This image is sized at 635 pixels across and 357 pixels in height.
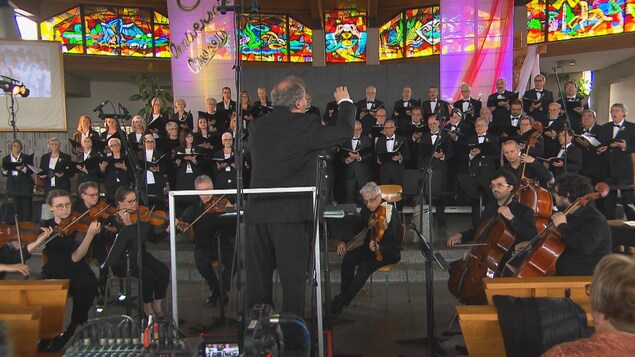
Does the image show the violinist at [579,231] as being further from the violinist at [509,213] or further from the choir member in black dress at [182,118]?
the choir member in black dress at [182,118]

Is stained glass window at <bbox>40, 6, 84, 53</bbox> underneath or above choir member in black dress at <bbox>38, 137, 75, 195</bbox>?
above

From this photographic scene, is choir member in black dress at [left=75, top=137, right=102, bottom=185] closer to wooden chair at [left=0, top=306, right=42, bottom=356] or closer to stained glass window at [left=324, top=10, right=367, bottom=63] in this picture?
wooden chair at [left=0, top=306, right=42, bottom=356]

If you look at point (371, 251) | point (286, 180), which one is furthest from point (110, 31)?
point (286, 180)

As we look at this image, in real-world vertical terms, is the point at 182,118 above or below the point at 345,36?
below

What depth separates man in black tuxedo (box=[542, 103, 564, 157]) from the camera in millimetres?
6191

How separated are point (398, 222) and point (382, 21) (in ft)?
31.7

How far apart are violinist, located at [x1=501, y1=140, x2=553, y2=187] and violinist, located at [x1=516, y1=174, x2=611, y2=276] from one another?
1191 millimetres

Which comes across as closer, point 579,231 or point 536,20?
point 579,231

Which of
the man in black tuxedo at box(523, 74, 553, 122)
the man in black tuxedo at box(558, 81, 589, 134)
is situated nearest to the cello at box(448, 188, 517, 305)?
the man in black tuxedo at box(558, 81, 589, 134)

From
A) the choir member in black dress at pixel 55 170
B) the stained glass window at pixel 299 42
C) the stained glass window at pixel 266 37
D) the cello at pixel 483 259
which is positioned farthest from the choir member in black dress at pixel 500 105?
the stained glass window at pixel 266 37

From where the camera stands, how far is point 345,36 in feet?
42.3

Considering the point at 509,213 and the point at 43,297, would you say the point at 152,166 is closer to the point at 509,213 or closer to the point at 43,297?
the point at 43,297

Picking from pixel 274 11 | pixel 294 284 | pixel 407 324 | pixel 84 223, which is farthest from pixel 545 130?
pixel 274 11

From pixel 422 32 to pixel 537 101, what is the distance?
623cm
